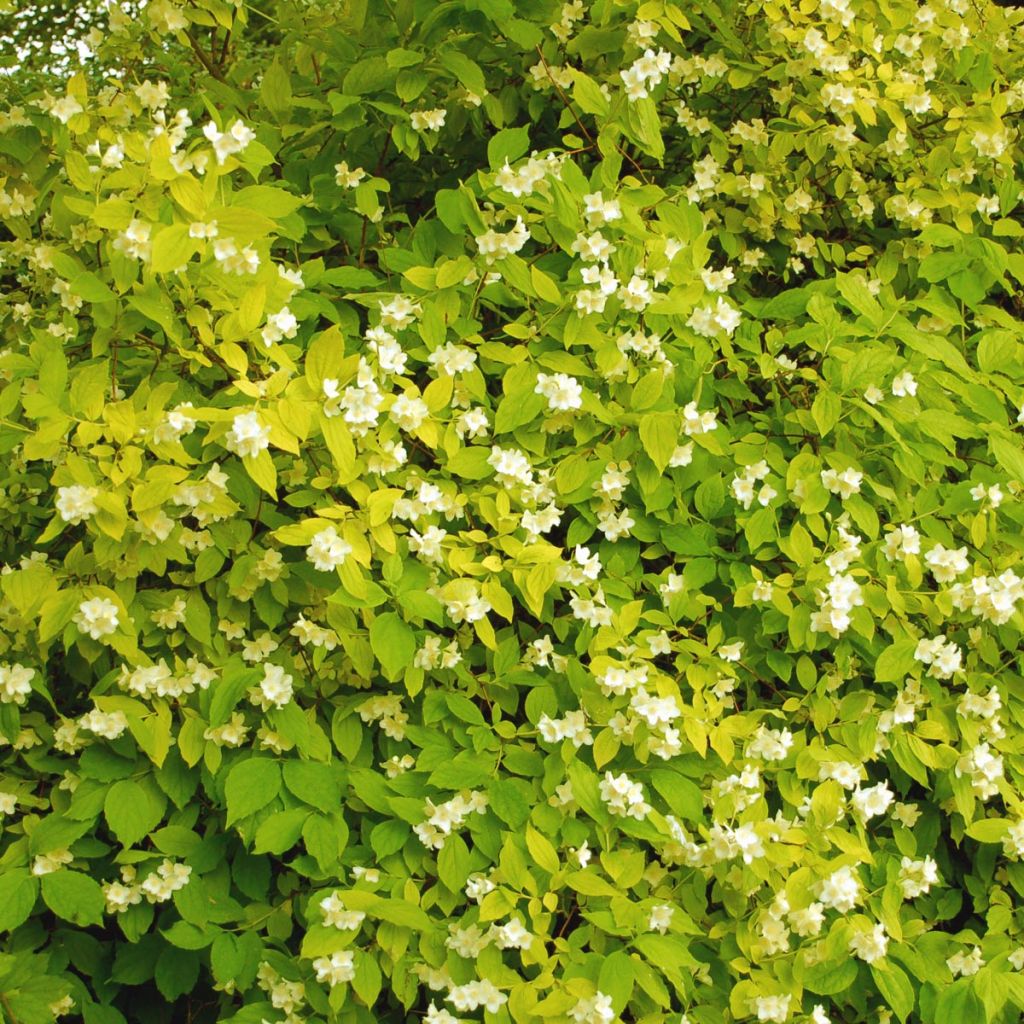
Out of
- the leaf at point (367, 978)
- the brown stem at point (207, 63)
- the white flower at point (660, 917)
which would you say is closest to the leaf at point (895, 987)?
the white flower at point (660, 917)

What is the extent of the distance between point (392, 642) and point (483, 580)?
0.25 meters

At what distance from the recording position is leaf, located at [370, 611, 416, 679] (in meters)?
1.90

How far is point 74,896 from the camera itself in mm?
1907

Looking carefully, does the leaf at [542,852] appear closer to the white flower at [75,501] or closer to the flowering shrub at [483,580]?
the flowering shrub at [483,580]

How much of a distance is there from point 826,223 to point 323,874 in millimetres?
2119

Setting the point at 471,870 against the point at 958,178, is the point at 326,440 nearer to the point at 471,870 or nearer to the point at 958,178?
the point at 471,870

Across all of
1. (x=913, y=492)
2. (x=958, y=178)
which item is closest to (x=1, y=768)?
(x=913, y=492)

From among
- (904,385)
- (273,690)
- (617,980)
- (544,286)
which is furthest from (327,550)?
(904,385)

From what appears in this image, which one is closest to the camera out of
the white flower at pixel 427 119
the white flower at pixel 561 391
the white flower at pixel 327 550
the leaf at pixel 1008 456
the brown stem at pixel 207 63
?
the white flower at pixel 327 550

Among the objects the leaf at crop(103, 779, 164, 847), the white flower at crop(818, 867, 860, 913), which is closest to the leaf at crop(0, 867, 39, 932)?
the leaf at crop(103, 779, 164, 847)

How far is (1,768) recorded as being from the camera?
2170mm

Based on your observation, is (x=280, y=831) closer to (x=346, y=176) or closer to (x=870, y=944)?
(x=870, y=944)

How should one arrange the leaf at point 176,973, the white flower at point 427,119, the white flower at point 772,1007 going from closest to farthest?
the white flower at point 772,1007
the leaf at point 176,973
the white flower at point 427,119

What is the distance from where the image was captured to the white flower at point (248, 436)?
1.75 meters
